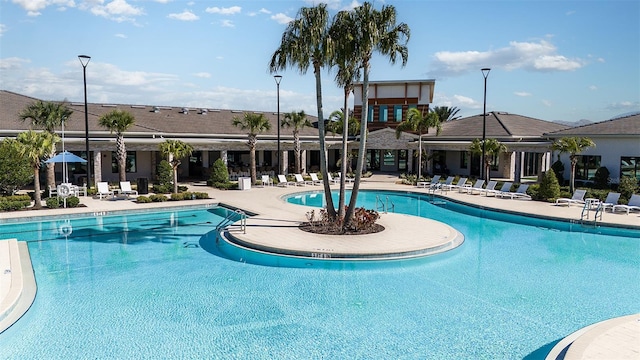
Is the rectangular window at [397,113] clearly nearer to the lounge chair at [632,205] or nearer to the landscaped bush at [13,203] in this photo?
Result: the lounge chair at [632,205]

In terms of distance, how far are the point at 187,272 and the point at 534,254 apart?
10633 mm

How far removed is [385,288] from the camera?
457 inches

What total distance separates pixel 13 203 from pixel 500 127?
3233cm

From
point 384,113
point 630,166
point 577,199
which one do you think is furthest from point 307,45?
point 384,113

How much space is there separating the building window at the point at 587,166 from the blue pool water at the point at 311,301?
45.4 ft

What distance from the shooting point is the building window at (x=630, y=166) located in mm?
26794

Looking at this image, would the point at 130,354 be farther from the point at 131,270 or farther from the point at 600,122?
the point at 600,122

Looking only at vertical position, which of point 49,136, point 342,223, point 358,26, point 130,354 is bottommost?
point 130,354

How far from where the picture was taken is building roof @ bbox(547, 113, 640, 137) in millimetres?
27281

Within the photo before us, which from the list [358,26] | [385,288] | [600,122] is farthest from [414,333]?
[600,122]

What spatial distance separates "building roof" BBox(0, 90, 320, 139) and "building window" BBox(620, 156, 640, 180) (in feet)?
73.2

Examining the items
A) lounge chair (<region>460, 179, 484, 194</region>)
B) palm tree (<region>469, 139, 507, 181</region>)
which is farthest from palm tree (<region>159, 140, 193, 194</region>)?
palm tree (<region>469, 139, 507, 181</region>)

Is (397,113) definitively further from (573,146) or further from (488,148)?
(573,146)

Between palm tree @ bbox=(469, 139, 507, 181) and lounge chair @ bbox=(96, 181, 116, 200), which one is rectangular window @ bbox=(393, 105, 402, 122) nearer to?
palm tree @ bbox=(469, 139, 507, 181)
